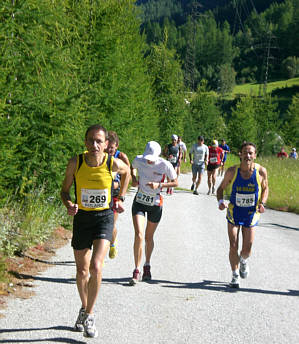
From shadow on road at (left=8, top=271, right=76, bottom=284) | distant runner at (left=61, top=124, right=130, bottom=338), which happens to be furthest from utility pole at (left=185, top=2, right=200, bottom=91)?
distant runner at (left=61, top=124, right=130, bottom=338)

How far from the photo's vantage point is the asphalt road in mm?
5043

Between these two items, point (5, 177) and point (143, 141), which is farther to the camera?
point (143, 141)

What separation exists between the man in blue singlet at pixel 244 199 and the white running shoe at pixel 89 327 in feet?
9.63

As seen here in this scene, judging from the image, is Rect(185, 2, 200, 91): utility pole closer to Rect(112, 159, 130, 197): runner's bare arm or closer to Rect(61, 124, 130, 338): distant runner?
Rect(112, 159, 130, 197): runner's bare arm

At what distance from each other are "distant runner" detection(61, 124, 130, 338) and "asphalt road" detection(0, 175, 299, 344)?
547 millimetres

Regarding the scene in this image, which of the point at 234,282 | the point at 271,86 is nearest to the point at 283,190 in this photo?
the point at 234,282

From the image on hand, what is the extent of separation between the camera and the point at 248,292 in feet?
23.1

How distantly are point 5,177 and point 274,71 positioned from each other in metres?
183

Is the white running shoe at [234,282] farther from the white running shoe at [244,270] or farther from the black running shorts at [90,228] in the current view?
the black running shorts at [90,228]

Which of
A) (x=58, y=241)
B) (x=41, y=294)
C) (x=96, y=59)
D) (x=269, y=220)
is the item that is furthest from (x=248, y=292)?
(x=96, y=59)

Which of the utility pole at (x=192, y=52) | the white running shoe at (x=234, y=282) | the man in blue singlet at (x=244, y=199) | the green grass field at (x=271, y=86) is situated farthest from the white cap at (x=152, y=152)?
the green grass field at (x=271, y=86)

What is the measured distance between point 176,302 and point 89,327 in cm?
174

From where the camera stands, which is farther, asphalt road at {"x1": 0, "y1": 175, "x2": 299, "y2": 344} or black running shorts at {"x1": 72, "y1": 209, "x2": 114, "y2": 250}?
black running shorts at {"x1": 72, "y1": 209, "x2": 114, "y2": 250}

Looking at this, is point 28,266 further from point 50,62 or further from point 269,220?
point 269,220
